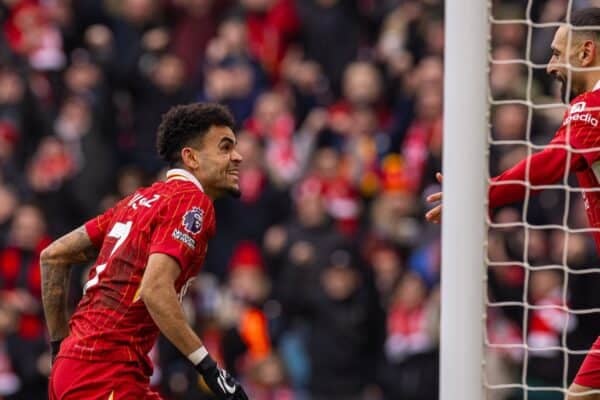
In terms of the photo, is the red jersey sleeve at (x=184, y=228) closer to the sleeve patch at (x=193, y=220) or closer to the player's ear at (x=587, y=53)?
the sleeve patch at (x=193, y=220)

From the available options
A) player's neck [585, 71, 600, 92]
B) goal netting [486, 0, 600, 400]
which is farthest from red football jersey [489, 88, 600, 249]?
goal netting [486, 0, 600, 400]

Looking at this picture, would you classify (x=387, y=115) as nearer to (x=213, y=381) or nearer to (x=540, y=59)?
(x=540, y=59)

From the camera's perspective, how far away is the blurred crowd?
43.1 feet

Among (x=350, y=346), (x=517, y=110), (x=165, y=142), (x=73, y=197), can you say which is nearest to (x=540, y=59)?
(x=517, y=110)

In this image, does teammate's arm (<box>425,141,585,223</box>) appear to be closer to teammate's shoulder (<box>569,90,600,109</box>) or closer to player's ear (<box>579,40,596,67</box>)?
teammate's shoulder (<box>569,90,600,109</box>)

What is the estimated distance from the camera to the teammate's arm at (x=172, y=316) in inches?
301

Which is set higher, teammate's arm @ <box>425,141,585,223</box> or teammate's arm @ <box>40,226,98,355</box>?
teammate's arm @ <box>425,141,585,223</box>

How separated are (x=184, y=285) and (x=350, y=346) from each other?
5556mm

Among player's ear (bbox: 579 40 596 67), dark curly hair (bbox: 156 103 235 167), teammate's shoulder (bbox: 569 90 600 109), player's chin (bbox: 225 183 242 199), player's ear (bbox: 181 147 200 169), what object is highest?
player's ear (bbox: 579 40 596 67)

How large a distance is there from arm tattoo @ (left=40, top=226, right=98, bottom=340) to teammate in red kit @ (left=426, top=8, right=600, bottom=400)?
1.71 meters

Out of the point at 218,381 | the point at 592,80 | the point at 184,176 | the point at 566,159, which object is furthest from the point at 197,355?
the point at 592,80

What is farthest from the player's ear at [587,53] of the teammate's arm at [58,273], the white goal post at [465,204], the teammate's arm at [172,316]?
the teammate's arm at [58,273]

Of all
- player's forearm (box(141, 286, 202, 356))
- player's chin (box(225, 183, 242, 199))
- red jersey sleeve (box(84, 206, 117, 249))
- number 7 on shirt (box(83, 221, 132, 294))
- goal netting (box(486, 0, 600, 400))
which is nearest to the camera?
player's forearm (box(141, 286, 202, 356))

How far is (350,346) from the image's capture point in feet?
44.3
